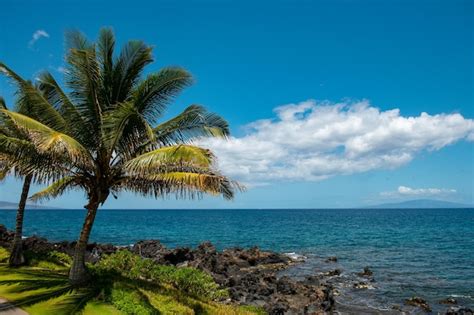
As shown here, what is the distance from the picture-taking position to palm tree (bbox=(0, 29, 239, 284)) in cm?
1200

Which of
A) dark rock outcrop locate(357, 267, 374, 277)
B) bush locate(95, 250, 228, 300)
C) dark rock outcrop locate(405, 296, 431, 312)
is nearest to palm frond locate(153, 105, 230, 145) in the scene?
bush locate(95, 250, 228, 300)

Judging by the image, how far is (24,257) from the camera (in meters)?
18.5

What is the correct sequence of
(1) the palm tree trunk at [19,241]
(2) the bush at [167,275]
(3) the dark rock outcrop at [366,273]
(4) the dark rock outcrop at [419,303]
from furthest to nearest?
(3) the dark rock outcrop at [366,273] → (4) the dark rock outcrop at [419,303] → (1) the palm tree trunk at [19,241] → (2) the bush at [167,275]

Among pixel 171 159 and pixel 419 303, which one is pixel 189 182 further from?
pixel 419 303

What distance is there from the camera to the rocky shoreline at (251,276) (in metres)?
20.0

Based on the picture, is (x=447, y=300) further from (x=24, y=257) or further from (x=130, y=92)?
(x=24, y=257)

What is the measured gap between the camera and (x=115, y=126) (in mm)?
12281

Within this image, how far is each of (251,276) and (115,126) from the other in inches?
641

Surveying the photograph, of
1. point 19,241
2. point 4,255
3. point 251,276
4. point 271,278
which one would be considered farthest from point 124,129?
point 271,278

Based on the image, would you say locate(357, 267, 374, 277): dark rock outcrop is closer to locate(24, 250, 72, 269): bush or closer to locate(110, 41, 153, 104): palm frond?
locate(24, 250, 72, 269): bush

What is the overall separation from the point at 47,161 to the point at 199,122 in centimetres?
493

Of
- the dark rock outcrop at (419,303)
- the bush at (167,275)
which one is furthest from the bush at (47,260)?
the dark rock outcrop at (419,303)

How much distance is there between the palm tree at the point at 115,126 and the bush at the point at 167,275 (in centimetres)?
431

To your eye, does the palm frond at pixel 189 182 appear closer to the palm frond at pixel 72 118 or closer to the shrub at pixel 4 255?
the palm frond at pixel 72 118
